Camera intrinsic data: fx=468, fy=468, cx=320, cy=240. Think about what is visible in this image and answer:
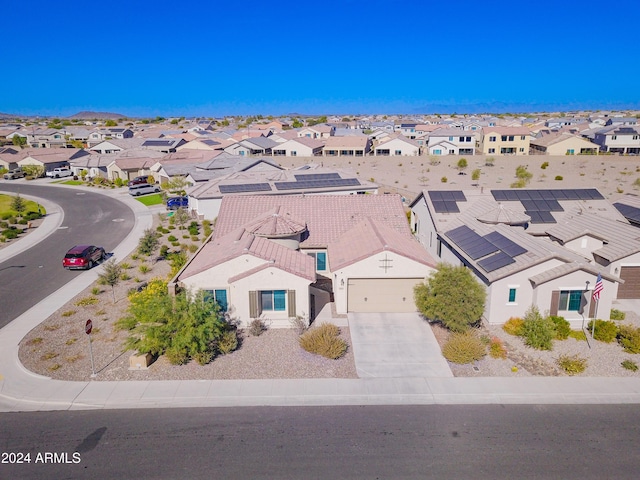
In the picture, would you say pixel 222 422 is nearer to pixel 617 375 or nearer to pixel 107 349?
pixel 107 349

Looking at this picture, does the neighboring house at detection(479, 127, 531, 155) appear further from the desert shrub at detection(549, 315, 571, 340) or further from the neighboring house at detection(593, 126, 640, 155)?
the desert shrub at detection(549, 315, 571, 340)

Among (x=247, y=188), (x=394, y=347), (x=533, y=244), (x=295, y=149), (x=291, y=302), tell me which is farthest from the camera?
(x=295, y=149)

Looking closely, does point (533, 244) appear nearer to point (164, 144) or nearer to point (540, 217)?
point (540, 217)

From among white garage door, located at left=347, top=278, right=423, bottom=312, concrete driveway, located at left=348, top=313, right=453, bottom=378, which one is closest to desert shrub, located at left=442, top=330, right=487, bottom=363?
concrete driveway, located at left=348, top=313, right=453, bottom=378

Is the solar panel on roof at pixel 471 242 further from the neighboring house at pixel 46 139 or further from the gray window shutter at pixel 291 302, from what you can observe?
the neighboring house at pixel 46 139

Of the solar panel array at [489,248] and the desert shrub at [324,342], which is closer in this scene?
the desert shrub at [324,342]

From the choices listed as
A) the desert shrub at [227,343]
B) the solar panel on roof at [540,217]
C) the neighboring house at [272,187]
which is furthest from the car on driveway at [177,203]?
the solar panel on roof at [540,217]

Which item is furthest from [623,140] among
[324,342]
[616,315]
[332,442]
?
[332,442]
